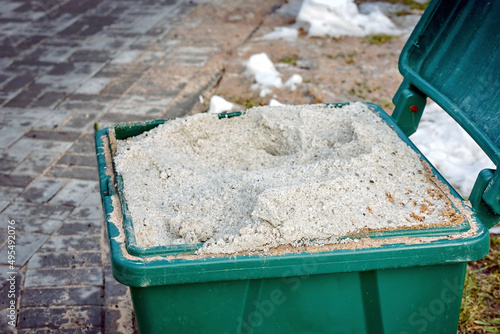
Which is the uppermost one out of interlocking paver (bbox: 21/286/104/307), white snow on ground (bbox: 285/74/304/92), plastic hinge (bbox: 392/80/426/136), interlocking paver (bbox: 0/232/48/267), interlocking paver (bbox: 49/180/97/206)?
plastic hinge (bbox: 392/80/426/136)

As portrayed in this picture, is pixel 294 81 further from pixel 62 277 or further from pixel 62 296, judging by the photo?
pixel 62 296

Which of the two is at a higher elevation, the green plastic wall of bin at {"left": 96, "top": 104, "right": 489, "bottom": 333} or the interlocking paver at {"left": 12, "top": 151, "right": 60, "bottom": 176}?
the green plastic wall of bin at {"left": 96, "top": 104, "right": 489, "bottom": 333}

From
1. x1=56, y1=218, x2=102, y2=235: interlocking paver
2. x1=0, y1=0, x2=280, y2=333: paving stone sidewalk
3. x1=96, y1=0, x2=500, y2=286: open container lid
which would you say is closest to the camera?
x1=96, y1=0, x2=500, y2=286: open container lid

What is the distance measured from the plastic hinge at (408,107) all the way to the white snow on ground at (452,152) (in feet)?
4.73

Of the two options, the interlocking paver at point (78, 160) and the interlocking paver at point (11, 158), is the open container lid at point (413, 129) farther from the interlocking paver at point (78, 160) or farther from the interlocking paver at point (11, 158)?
the interlocking paver at point (11, 158)

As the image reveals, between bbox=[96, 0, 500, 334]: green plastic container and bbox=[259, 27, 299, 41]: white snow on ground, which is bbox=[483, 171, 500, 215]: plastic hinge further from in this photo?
bbox=[259, 27, 299, 41]: white snow on ground

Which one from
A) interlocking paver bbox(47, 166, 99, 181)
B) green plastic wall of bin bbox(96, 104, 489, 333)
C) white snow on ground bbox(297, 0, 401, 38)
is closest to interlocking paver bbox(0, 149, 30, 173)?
interlocking paver bbox(47, 166, 99, 181)

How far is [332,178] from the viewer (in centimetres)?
163

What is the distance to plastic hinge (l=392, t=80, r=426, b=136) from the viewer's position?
2.06 metres

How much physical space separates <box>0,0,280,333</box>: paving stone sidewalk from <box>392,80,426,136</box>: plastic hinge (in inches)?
59.6

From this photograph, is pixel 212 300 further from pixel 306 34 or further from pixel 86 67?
pixel 306 34

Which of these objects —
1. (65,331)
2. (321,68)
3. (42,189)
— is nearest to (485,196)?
(65,331)

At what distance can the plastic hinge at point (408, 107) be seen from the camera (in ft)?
6.76

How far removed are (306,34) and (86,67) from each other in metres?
2.38
